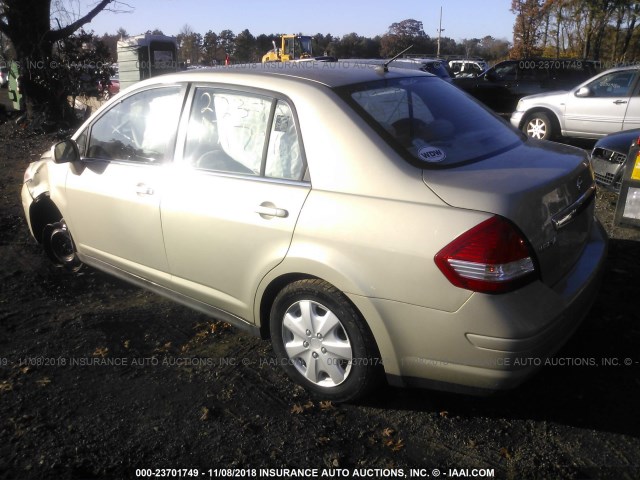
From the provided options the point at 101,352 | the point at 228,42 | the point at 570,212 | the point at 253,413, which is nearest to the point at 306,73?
the point at 570,212

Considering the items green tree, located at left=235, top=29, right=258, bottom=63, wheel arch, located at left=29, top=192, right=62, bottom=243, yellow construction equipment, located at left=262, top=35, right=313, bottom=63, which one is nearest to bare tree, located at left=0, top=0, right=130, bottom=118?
wheel arch, located at left=29, top=192, right=62, bottom=243

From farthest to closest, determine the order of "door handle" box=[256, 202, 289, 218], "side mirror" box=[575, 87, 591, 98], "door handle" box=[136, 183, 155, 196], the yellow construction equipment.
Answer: the yellow construction equipment < "side mirror" box=[575, 87, 591, 98] < "door handle" box=[136, 183, 155, 196] < "door handle" box=[256, 202, 289, 218]

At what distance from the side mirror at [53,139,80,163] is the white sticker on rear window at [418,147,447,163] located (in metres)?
2.64

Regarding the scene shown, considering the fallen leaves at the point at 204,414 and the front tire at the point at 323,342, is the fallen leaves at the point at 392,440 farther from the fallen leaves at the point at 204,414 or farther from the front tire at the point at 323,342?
the fallen leaves at the point at 204,414

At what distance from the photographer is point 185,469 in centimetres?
267

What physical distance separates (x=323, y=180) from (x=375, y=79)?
0.81 m

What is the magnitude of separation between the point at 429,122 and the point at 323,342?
1336 mm

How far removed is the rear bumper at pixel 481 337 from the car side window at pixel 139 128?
6.13ft

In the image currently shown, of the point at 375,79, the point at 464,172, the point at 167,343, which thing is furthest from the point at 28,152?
the point at 464,172

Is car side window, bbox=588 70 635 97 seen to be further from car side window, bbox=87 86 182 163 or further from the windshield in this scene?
car side window, bbox=87 86 182 163

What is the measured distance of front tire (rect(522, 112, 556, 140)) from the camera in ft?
35.1

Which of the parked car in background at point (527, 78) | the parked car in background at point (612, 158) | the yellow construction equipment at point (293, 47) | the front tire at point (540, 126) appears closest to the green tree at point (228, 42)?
the yellow construction equipment at point (293, 47)

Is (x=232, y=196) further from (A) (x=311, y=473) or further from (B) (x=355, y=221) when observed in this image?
(A) (x=311, y=473)

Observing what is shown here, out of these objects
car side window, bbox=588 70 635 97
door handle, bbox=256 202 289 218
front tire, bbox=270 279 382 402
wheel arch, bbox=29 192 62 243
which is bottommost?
front tire, bbox=270 279 382 402
